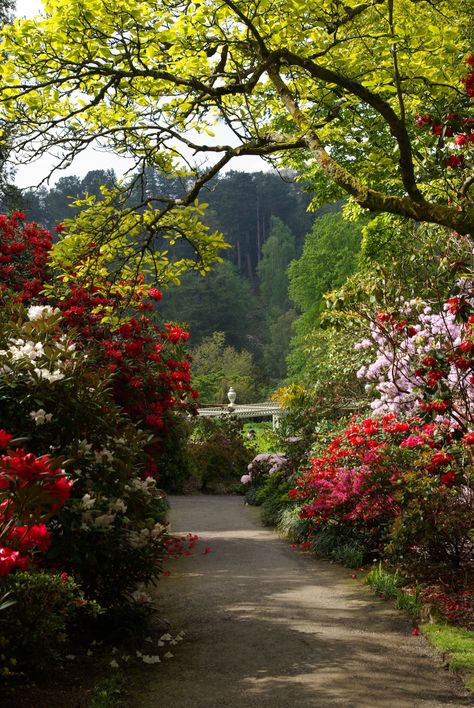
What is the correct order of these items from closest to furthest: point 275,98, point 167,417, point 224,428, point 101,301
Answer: point 275,98 → point 101,301 → point 167,417 → point 224,428

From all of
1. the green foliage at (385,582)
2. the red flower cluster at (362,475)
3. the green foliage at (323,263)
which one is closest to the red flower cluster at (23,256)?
the red flower cluster at (362,475)

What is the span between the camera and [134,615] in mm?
5113

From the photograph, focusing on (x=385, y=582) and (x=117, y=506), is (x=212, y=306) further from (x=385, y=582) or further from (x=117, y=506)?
(x=117, y=506)

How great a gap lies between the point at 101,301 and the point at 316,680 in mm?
4988

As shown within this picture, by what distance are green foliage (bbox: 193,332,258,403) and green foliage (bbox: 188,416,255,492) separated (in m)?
10.7

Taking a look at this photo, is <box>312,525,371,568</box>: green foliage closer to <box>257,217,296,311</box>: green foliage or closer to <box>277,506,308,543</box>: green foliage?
<box>277,506,308,543</box>: green foliage

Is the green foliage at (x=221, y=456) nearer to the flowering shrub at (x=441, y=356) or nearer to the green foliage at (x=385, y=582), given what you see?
the flowering shrub at (x=441, y=356)

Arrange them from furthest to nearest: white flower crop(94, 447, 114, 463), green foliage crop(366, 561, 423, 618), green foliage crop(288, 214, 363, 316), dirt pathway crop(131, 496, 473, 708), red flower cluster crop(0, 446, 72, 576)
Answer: green foliage crop(288, 214, 363, 316), green foliage crop(366, 561, 423, 618), white flower crop(94, 447, 114, 463), dirt pathway crop(131, 496, 473, 708), red flower cluster crop(0, 446, 72, 576)

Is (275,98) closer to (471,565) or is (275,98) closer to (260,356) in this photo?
(471,565)

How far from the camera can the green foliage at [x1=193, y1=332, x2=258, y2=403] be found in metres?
31.2

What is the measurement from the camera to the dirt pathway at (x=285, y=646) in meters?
4.24

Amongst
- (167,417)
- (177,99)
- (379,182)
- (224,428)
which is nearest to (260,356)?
(224,428)

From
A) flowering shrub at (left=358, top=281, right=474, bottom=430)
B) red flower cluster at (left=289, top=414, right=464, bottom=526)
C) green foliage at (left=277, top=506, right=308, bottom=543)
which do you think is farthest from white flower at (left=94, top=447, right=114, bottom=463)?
green foliage at (left=277, top=506, right=308, bottom=543)

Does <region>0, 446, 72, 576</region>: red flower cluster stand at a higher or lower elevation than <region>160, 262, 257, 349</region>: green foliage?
lower
